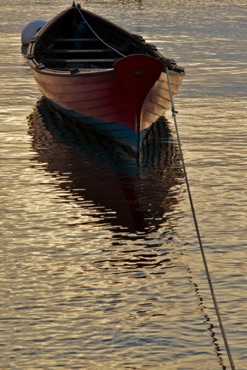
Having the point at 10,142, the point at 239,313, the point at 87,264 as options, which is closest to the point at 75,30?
the point at 10,142

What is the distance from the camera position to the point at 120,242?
13.4 meters

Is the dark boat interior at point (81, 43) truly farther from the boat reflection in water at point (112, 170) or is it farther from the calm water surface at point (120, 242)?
the boat reflection in water at point (112, 170)

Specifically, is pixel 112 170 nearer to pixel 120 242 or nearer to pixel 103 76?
pixel 103 76

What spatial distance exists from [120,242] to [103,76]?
592 centimetres

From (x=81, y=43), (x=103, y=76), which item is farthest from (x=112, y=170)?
(x=81, y=43)

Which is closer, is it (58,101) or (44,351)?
(44,351)

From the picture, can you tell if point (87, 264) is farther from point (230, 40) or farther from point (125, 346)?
point (230, 40)

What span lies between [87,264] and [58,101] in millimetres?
10026

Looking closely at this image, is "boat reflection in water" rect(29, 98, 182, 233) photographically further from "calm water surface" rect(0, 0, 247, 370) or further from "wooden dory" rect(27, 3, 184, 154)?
"wooden dory" rect(27, 3, 184, 154)

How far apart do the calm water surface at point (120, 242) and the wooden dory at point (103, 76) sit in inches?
19.8

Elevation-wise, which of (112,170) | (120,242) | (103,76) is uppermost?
(103,76)

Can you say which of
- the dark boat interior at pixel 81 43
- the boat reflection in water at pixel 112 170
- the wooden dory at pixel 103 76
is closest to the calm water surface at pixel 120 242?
the boat reflection in water at pixel 112 170

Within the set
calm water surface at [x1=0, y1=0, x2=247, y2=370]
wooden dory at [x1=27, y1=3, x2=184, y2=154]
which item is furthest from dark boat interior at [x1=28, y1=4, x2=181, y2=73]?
Answer: calm water surface at [x1=0, y1=0, x2=247, y2=370]

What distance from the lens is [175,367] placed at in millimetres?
9555
